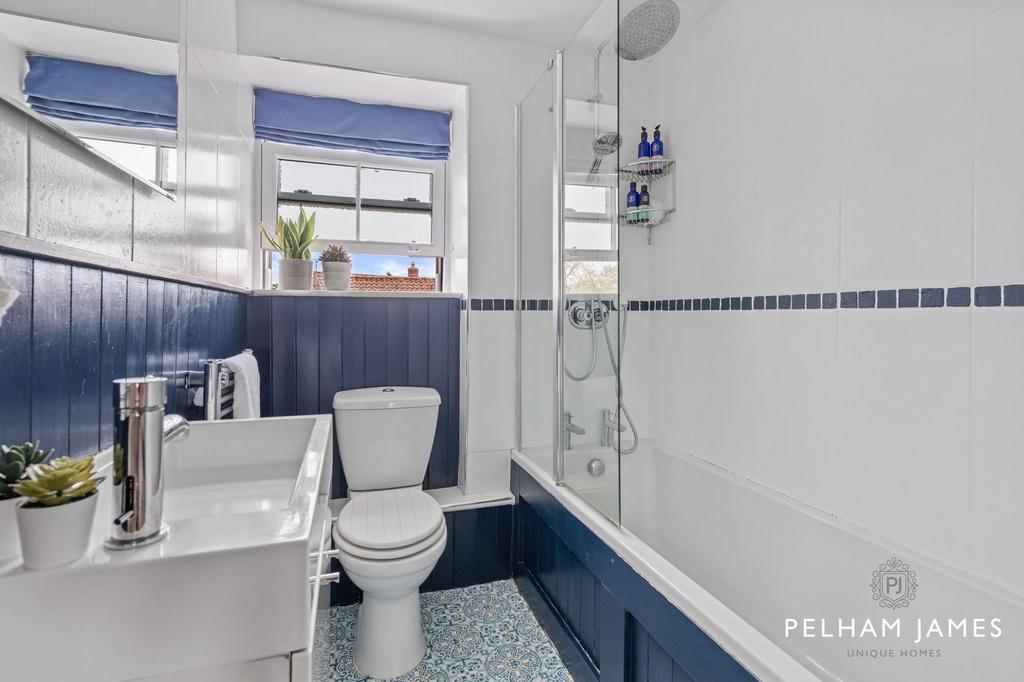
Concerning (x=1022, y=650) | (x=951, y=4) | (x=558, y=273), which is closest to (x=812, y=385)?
(x=1022, y=650)

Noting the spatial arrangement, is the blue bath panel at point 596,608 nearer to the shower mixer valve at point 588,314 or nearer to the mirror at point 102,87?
the shower mixer valve at point 588,314

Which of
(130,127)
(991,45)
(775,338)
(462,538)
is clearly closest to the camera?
(130,127)

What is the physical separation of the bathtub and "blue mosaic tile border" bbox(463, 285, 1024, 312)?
0.67 metres

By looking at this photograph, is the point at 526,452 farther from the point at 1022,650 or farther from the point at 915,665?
the point at 1022,650

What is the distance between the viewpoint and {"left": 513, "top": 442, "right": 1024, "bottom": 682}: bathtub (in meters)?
1.17

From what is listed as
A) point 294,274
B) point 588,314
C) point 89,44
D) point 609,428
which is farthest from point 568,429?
point 89,44

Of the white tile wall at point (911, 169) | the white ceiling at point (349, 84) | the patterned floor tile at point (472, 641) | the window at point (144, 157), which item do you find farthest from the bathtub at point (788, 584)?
the white ceiling at point (349, 84)

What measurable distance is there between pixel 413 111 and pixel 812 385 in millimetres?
2130

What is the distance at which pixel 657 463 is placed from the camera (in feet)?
7.91

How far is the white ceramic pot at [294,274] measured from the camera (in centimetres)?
219

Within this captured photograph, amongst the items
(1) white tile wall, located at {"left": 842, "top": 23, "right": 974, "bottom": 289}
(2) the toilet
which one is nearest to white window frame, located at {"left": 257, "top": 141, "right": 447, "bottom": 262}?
(2) the toilet

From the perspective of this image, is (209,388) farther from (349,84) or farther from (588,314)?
(349,84)

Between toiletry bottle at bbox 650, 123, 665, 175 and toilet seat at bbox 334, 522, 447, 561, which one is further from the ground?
toiletry bottle at bbox 650, 123, 665, 175

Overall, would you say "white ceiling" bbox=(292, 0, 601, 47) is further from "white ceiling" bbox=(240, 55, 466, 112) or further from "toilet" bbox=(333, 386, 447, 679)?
"toilet" bbox=(333, 386, 447, 679)
